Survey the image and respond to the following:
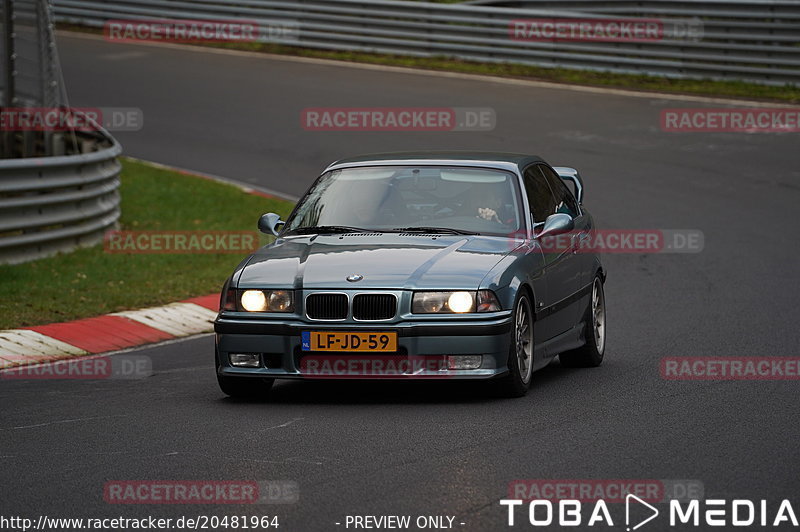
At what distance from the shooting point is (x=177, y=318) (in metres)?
12.1

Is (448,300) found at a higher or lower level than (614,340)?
higher

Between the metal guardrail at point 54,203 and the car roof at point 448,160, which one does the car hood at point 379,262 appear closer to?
the car roof at point 448,160

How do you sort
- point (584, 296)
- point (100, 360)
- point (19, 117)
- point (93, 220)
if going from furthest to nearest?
point (19, 117)
point (93, 220)
point (100, 360)
point (584, 296)

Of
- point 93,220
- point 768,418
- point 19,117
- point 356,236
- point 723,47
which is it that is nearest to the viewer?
point 768,418

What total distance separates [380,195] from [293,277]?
4.28 feet

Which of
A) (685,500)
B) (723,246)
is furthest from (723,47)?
(685,500)

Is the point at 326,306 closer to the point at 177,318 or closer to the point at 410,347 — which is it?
the point at 410,347

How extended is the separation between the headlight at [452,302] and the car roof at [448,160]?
5.16 ft

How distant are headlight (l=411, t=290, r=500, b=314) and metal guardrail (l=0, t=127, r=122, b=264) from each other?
263 inches

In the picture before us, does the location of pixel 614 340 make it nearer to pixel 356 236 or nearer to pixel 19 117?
pixel 356 236

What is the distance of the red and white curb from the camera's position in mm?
Answer: 10617

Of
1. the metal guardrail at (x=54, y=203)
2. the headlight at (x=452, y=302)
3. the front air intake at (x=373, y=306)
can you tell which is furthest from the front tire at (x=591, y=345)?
the metal guardrail at (x=54, y=203)

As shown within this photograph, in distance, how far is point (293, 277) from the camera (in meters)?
8.12

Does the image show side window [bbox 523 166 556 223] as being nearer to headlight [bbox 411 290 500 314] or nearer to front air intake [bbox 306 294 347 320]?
headlight [bbox 411 290 500 314]
